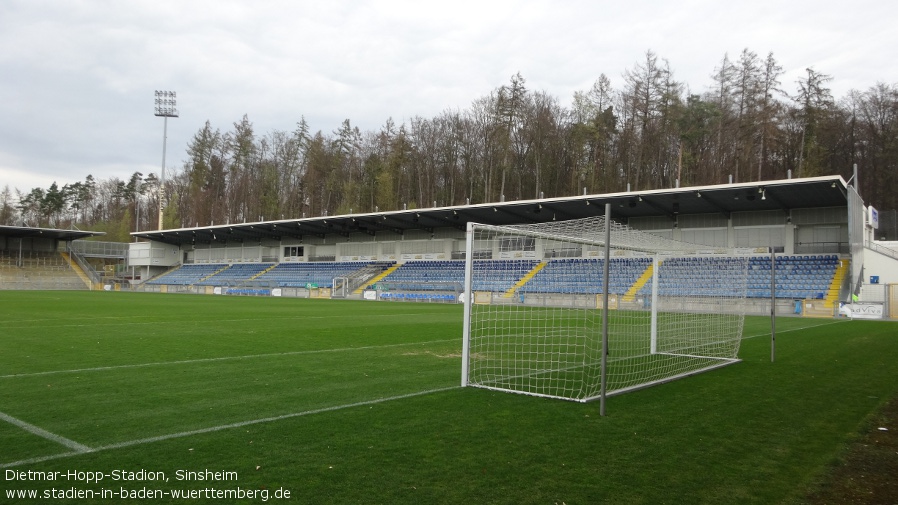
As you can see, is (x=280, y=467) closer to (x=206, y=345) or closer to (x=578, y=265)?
(x=206, y=345)

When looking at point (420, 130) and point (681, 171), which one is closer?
point (681, 171)

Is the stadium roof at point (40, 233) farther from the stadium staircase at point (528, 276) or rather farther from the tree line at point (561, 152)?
the stadium staircase at point (528, 276)

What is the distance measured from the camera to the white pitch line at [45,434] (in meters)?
4.89

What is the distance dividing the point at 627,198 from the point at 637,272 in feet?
23.4

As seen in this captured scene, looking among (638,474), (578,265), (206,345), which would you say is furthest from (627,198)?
(638,474)

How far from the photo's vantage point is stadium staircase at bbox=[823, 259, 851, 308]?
27.0 m

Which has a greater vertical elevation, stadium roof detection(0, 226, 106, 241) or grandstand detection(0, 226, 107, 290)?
stadium roof detection(0, 226, 106, 241)

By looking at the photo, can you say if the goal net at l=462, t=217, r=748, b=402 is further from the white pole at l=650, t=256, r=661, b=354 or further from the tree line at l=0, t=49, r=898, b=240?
the tree line at l=0, t=49, r=898, b=240

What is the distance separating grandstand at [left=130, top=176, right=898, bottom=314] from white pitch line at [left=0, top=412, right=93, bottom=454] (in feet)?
35.6

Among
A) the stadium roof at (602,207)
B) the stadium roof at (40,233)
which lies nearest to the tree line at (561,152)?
the stadium roof at (602,207)

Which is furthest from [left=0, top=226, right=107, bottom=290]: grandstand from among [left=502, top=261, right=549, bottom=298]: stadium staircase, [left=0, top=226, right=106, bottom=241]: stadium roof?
[left=502, top=261, right=549, bottom=298]: stadium staircase

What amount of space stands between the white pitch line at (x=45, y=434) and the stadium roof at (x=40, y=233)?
60530 millimetres

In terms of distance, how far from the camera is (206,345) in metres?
12.4

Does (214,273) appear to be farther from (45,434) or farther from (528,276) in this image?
(45,434)
